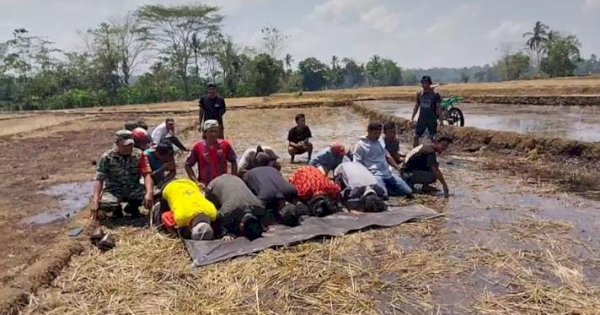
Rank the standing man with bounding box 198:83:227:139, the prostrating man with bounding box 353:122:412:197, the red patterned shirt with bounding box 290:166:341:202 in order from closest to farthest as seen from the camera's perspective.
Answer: the red patterned shirt with bounding box 290:166:341:202, the prostrating man with bounding box 353:122:412:197, the standing man with bounding box 198:83:227:139

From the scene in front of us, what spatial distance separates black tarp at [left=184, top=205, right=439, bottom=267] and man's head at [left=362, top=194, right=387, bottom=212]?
93 mm

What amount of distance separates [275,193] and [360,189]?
4.19ft

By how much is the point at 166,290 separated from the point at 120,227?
6.70ft

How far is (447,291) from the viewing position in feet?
14.2

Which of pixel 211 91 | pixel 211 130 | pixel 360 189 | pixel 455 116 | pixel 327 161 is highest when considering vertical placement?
pixel 211 91

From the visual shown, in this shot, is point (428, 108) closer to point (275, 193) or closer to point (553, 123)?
point (275, 193)

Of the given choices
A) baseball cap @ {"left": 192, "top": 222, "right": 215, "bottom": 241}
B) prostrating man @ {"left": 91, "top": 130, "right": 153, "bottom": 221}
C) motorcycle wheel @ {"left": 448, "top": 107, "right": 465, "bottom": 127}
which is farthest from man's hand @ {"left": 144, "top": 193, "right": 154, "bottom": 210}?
motorcycle wheel @ {"left": 448, "top": 107, "right": 465, "bottom": 127}

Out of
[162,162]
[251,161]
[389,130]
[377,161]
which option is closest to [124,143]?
[162,162]

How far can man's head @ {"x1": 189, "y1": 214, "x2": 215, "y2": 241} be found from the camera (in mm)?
5363

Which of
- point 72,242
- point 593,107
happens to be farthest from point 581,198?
point 593,107

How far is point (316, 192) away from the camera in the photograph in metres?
6.40

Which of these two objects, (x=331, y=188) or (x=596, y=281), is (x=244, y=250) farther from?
(x=596, y=281)

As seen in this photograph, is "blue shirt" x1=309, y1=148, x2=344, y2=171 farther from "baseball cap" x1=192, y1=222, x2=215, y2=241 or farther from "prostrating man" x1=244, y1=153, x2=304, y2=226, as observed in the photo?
"baseball cap" x1=192, y1=222, x2=215, y2=241

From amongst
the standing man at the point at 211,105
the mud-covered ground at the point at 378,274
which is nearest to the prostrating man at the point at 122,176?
the mud-covered ground at the point at 378,274
